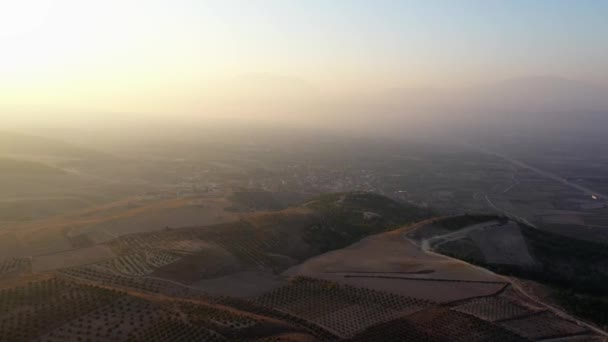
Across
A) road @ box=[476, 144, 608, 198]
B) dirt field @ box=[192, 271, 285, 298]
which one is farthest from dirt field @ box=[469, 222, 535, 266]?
road @ box=[476, 144, 608, 198]

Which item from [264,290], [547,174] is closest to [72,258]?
[264,290]

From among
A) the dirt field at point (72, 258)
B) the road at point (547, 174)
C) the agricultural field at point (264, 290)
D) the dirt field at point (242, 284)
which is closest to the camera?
the agricultural field at point (264, 290)

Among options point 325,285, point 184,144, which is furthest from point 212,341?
point 184,144

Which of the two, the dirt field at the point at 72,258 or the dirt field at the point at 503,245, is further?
the dirt field at the point at 503,245

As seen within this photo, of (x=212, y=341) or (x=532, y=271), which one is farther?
(x=532, y=271)

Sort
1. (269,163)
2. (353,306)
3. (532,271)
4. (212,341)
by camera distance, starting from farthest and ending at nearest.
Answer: (269,163), (532,271), (353,306), (212,341)

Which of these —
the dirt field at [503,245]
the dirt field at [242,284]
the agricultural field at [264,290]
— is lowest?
the dirt field at [503,245]

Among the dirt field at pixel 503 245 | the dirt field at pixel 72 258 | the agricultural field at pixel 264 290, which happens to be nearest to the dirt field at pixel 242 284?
the agricultural field at pixel 264 290

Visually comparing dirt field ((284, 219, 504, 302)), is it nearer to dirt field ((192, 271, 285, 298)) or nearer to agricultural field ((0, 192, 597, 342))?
agricultural field ((0, 192, 597, 342))

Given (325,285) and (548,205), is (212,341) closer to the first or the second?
(325,285)

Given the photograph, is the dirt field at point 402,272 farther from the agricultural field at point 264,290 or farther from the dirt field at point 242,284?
the dirt field at point 242,284

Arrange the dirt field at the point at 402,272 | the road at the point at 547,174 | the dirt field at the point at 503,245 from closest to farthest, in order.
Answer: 1. the dirt field at the point at 402,272
2. the dirt field at the point at 503,245
3. the road at the point at 547,174
